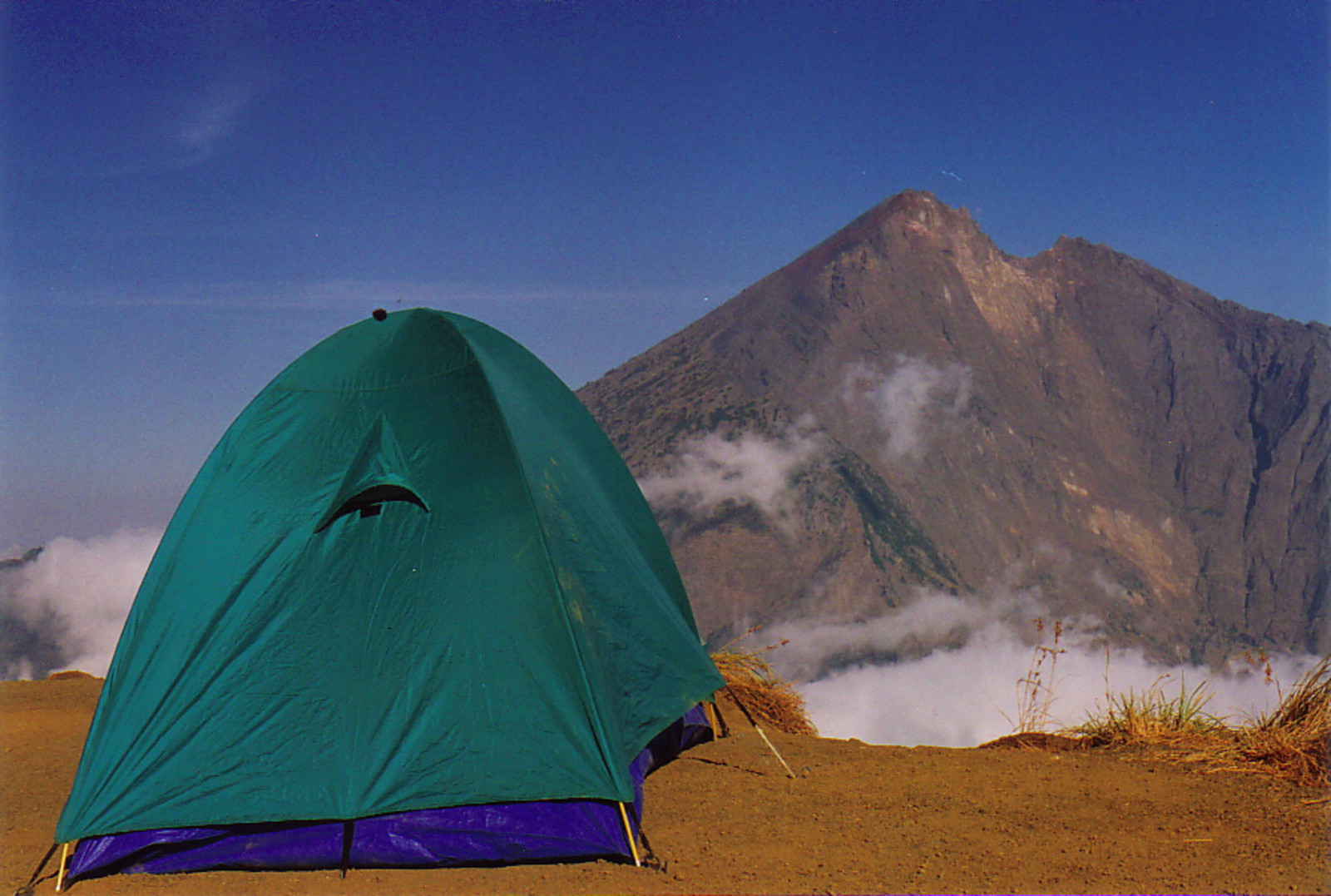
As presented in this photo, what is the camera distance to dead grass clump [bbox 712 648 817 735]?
29.2 ft

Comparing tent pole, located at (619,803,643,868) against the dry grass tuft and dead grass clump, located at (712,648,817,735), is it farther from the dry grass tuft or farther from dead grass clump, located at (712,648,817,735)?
the dry grass tuft

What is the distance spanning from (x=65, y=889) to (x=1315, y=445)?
8624 inches

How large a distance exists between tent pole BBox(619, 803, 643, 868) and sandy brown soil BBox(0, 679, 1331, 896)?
2.4 inches

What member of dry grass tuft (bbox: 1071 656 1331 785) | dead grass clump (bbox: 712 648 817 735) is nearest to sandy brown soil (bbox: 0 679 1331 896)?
dry grass tuft (bbox: 1071 656 1331 785)

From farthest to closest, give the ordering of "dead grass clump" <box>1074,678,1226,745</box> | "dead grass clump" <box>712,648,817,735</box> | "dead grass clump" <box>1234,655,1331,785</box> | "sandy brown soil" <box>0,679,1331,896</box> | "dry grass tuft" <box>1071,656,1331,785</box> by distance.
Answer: "dead grass clump" <box>712,648,817,735</box>
"dead grass clump" <box>1074,678,1226,745</box>
"dry grass tuft" <box>1071,656,1331,785</box>
"dead grass clump" <box>1234,655,1331,785</box>
"sandy brown soil" <box>0,679,1331,896</box>

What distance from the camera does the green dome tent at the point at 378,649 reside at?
5.00m

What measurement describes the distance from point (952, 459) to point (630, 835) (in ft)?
560

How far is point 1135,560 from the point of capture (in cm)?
16400

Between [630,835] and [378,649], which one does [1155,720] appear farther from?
[378,649]

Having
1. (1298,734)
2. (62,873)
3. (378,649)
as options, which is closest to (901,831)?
(1298,734)

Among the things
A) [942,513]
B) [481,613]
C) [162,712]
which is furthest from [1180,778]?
[942,513]

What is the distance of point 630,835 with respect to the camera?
505cm

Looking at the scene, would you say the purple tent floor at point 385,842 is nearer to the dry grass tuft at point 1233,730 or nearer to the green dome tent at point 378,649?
the green dome tent at point 378,649

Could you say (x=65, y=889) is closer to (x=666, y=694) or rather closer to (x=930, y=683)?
(x=666, y=694)
